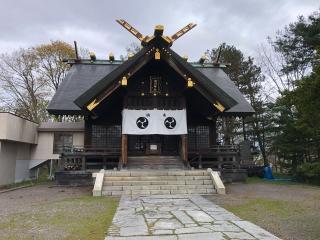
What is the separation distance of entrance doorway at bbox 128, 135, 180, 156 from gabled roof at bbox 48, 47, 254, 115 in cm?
329

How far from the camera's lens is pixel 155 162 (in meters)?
16.1

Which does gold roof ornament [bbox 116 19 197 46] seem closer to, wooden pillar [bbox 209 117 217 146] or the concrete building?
wooden pillar [bbox 209 117 217 146]

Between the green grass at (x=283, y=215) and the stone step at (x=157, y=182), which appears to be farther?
the stone step at (x=157, y=182)

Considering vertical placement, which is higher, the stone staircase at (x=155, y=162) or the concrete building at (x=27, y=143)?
the concrete building at (x=27, y=143)

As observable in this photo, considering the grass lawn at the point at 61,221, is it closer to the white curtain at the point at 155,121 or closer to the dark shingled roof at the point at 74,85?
the white curtain at the point at 155,121

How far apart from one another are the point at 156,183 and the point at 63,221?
18.6 feet

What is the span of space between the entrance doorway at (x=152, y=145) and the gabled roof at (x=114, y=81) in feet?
10.8

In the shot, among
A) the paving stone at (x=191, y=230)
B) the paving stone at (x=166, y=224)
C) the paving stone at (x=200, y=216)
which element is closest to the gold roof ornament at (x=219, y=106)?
the paving stone at (x=200, y=216)

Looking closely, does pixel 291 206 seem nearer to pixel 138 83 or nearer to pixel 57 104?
pixel 138 83

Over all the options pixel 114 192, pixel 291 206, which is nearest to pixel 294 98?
pixel 291 206

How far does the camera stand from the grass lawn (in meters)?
6.00

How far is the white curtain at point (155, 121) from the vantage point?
15.3 meters

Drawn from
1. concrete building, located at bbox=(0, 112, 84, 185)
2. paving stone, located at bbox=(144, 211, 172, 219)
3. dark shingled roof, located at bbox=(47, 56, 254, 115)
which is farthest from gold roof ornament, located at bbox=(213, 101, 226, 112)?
concrete building, located at bbox=(0, 112, 84, 185)

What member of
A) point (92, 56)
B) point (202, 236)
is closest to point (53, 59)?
point (92, 56)
